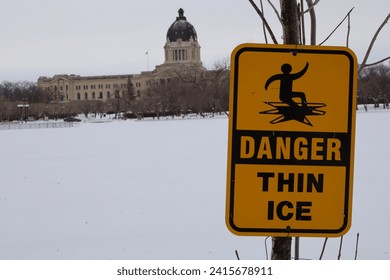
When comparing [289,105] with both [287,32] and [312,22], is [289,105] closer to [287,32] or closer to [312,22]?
[287,32]

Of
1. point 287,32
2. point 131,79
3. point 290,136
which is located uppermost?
point 131,79

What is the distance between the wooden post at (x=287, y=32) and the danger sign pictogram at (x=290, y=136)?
0.18m

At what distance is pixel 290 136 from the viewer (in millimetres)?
1676

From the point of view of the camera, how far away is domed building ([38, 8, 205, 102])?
12069cm

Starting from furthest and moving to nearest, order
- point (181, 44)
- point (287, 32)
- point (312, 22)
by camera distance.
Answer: point (181, 44), point (312, 22), point (287, 32)

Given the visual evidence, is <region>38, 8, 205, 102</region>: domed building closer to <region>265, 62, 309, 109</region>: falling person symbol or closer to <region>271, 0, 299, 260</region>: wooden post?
<region>271, 0, 299, 260</region>: wooden post

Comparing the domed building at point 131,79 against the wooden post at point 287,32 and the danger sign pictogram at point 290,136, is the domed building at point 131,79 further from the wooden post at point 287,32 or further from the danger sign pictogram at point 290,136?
the danger sign pictogram at point 290,136

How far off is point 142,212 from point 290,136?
28.3 feet

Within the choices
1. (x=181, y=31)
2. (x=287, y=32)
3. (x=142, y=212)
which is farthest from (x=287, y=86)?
(x=181, y=31)

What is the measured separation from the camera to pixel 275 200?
1.72 meters

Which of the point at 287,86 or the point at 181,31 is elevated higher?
the point at 181,31

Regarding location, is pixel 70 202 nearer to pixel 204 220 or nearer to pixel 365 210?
pixel 204 220

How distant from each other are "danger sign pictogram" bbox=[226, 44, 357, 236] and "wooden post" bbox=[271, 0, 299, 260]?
7.1 inches

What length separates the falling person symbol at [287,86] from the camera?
167 centimetres
